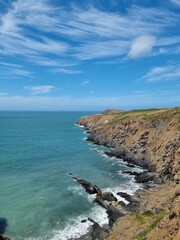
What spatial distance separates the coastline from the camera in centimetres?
3593

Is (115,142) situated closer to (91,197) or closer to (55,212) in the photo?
(91,197)

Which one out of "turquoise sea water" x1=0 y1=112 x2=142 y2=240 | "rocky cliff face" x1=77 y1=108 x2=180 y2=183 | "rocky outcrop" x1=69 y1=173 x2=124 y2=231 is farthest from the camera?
"rocky cliff face" x1=77 y1=108 x2=180 y2=183

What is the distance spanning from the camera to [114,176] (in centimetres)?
7775

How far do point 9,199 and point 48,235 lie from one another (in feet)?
54.3

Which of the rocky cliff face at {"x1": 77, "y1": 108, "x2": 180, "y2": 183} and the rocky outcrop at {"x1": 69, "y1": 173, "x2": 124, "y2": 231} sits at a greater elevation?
the rocky cliff face at {"x1": 77, "y1": 108, "x2": 180, "y2": 183}

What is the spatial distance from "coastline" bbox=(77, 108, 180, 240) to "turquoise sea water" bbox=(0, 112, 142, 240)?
5.21m

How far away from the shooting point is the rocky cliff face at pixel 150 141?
7538 cm

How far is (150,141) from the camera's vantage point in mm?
98438

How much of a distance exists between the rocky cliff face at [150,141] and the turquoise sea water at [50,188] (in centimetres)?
702

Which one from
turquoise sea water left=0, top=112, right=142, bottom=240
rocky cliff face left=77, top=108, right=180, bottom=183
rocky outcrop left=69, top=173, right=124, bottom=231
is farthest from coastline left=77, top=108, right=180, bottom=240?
turquoise sea water left=0, top=112, right=142, bottom=240

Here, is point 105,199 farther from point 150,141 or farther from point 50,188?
point 150,141

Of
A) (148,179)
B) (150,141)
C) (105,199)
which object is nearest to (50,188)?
(105,199)

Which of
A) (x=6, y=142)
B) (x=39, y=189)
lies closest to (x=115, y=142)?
(x=6, y=142)

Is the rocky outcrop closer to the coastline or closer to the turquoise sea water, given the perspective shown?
the turquoise sea water
